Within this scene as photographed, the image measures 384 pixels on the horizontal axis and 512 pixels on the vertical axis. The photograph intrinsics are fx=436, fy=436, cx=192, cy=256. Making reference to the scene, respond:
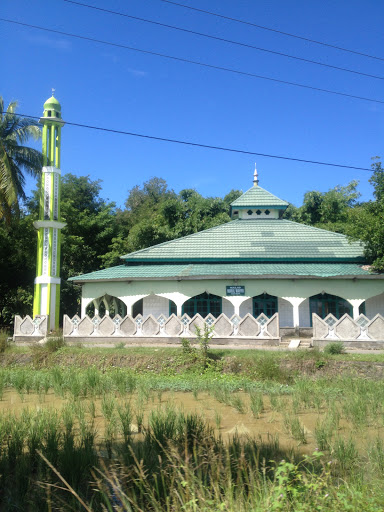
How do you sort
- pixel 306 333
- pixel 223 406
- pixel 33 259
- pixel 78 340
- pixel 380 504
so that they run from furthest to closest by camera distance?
pixel 33 259 < pixel 306 333 < pixel 78 340 < pixel 223 406 < pixel 380 504

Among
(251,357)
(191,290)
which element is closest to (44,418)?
(251,357)

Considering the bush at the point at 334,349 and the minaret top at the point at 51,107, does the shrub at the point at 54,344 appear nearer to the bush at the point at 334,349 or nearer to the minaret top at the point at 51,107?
the bush at the point at 334,349

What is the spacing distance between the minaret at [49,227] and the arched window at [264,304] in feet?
32.2

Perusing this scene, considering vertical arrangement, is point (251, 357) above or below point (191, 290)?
below

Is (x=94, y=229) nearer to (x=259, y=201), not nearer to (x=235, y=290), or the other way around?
(x=259, y=201)

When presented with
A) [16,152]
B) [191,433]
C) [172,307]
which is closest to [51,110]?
[16,152]

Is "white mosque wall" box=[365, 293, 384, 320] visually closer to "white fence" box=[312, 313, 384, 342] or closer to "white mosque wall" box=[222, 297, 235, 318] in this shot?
"white fence" box=[312, 313, 384, 342]

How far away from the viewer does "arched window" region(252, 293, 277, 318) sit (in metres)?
21.8

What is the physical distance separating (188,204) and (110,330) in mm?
19625

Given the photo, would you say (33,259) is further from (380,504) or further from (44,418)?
(380,504)

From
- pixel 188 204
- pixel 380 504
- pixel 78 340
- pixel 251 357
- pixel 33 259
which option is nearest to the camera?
pixel 380 504

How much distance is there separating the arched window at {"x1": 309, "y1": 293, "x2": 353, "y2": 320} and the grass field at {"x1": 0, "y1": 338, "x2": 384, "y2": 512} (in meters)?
7.49

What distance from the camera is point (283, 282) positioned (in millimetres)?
20250

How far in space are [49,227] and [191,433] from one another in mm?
17535
